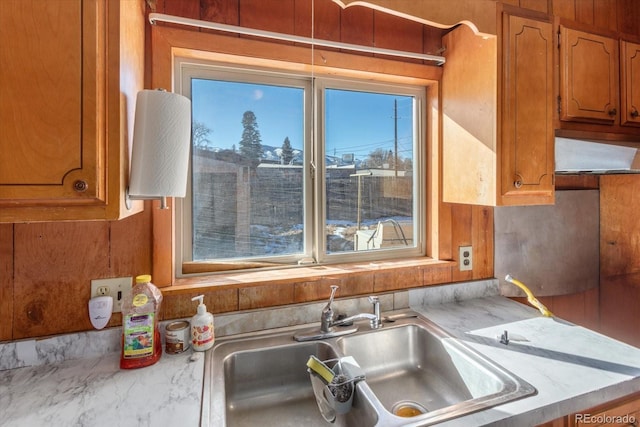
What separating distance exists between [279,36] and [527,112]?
105 centimetres

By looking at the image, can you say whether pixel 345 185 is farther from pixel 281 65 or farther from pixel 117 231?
pixel 117 231

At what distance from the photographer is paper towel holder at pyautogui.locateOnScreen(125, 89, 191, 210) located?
2.62 feet

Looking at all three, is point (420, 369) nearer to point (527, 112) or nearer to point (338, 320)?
point (338, 320)

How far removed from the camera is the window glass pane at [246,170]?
4.17 ft

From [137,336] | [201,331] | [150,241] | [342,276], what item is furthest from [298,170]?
[137,336]

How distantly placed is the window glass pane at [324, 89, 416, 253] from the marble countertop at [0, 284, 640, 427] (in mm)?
487

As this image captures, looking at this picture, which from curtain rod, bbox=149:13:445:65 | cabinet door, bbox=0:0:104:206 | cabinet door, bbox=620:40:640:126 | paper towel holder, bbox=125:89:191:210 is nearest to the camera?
cabinet door, bbox=0:0:104:206

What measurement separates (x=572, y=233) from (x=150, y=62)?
223 centimetres

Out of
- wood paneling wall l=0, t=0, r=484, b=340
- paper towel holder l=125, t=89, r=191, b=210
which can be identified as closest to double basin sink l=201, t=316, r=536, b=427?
wood paneling wall l=0, t=0, r=484, b=340

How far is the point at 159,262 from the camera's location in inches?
43.3

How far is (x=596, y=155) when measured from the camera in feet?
4.19

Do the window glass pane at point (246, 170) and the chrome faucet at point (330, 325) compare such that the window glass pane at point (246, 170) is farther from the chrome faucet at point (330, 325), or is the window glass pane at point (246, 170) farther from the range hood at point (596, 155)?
the range hood at point (596, 155)

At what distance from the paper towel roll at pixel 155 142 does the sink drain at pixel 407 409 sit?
1014 millimetres

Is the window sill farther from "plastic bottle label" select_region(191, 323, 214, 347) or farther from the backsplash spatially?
"plastic bottle label" select_region(191, 323, 214, 347)
